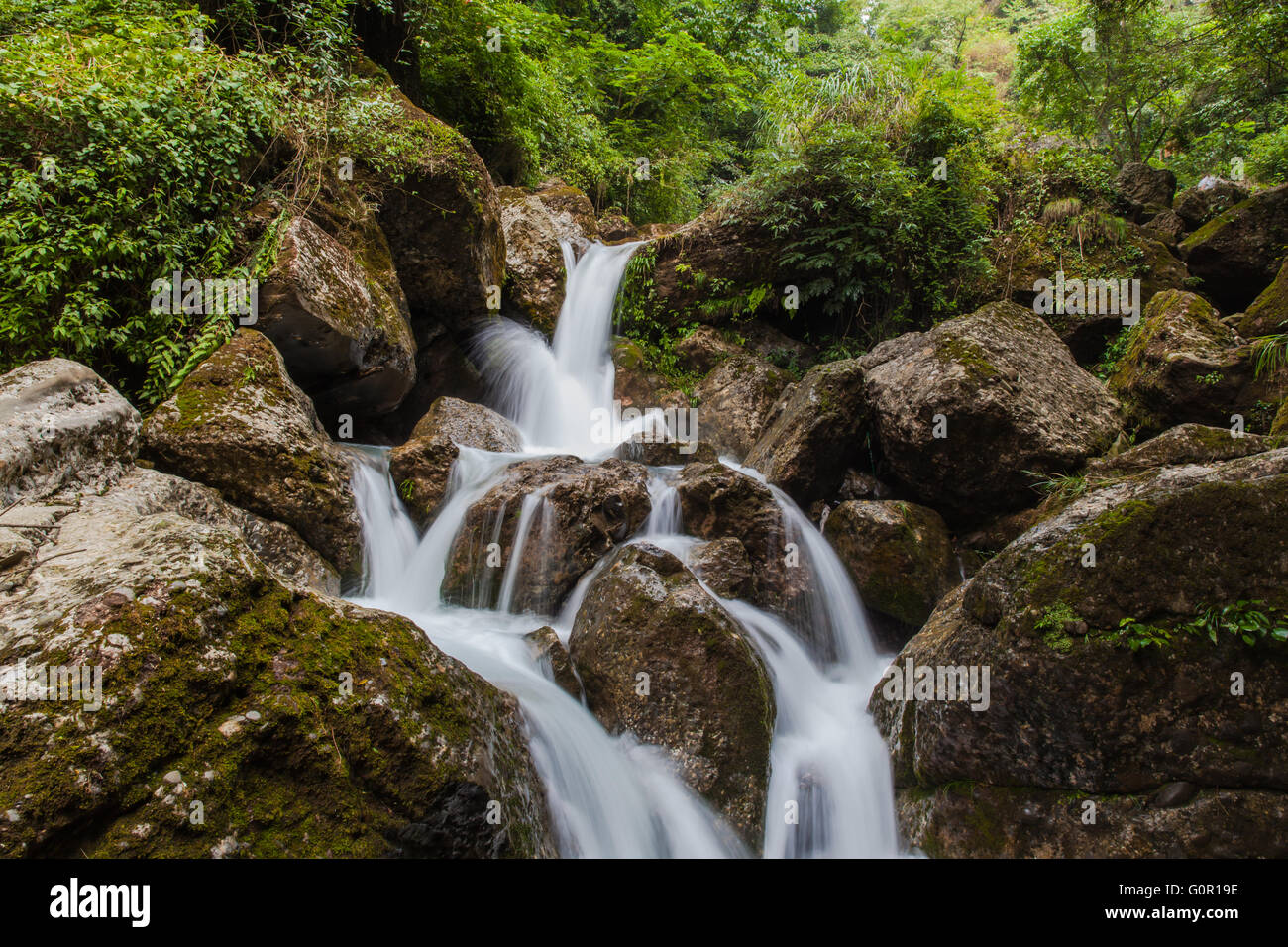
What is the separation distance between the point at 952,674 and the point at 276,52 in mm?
9528

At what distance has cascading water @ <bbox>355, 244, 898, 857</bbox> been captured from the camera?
402 centimetres

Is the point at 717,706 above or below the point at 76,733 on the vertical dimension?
below

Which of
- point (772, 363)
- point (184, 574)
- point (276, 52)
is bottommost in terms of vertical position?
point (184, 574)

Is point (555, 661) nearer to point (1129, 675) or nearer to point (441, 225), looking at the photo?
point (1129, 675)

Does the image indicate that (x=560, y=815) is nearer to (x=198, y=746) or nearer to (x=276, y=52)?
(x=198, y=746)

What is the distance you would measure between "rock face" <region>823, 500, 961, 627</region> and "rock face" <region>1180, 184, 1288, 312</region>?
298 inches

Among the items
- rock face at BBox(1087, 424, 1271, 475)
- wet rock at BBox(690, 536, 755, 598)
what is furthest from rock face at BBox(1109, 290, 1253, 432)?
wet rock at BBox(690, 536, 755, 598)

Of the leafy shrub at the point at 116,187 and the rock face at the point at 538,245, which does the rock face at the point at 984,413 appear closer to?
the rock face at the point at 538,245

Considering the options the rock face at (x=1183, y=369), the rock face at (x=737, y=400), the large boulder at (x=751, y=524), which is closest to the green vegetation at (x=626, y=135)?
the rock face at (x=737, y=400)

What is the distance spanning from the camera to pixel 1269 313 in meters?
7.18

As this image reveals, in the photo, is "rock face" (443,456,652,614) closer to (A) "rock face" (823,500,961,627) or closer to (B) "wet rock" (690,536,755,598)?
(B) "wet rock" (690,536,755,598)

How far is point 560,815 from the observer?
3693 mm

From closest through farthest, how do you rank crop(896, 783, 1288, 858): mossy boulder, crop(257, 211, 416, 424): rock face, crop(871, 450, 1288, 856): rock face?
crop(896, 783, 1288, 858): mossy boulder < crop(871, 450, 1288, 856): rock face < crop(257, 211, 416, 424): rock face
